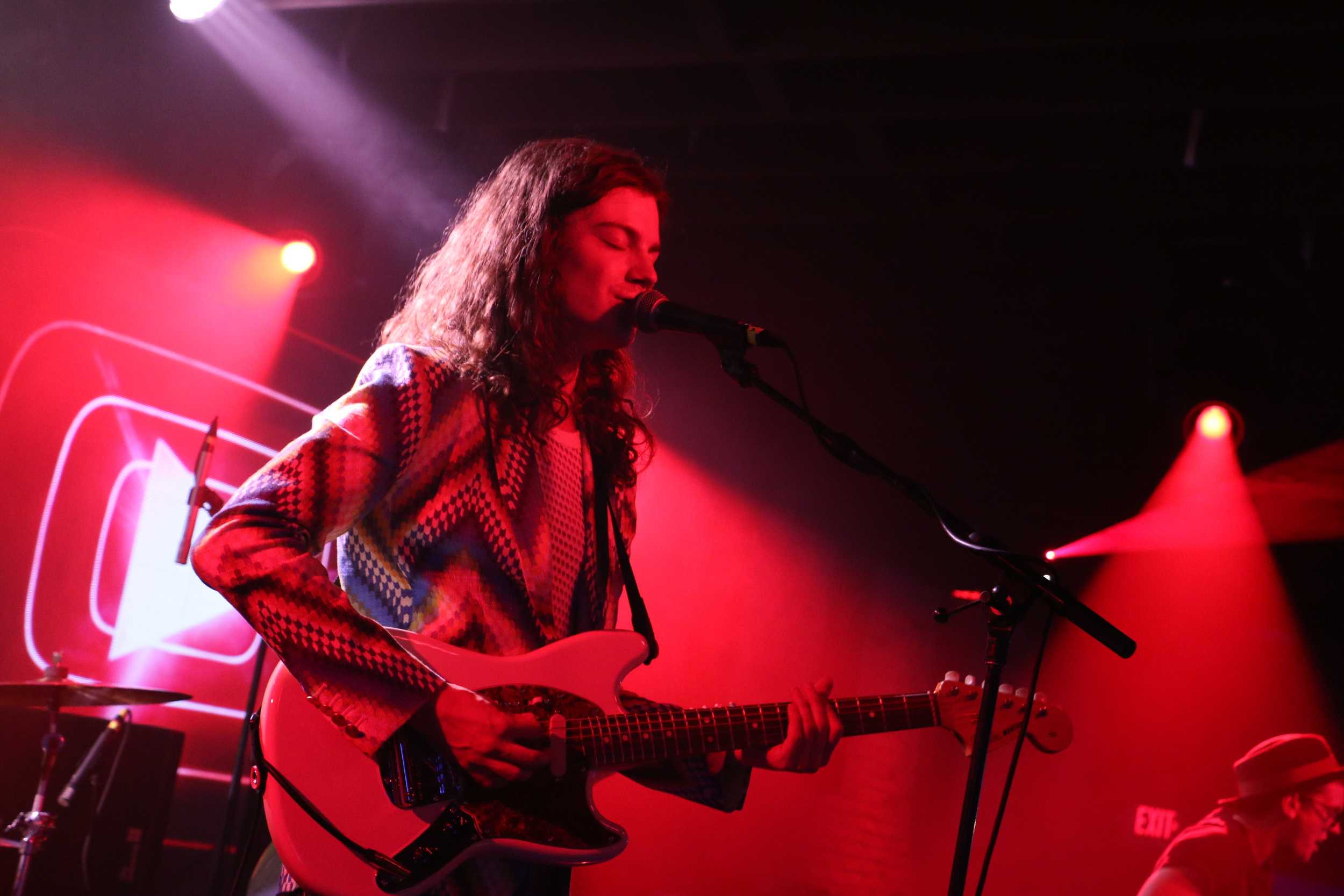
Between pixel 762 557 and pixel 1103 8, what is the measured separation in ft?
10.3

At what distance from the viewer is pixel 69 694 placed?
3979 mm

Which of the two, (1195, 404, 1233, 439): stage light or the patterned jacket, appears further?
(1195, 404, 1233, 439): stage light

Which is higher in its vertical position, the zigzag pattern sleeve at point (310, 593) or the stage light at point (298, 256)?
the stage light at point (298, 256)

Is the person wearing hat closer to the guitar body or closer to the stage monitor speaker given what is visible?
the guitar body

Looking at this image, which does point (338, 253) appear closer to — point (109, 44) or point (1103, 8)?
point (109, 44)

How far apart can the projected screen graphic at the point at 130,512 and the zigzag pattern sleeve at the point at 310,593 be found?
3.31 metres

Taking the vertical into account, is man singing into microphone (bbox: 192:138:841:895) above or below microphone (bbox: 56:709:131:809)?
above

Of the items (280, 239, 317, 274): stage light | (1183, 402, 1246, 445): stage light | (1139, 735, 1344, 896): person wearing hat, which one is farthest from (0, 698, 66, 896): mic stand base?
(1183, 402, 1246, 445): stage light

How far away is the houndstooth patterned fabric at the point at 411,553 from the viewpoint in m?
1.55

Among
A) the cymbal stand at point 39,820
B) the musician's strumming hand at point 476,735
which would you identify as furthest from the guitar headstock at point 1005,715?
the cymbal stand at point 39,820

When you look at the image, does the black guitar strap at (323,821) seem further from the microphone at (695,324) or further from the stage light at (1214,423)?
the stage light at (1214,423)

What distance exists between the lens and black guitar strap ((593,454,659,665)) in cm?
217

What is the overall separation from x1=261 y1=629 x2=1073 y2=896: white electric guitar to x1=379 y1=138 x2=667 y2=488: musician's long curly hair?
1.69 ft

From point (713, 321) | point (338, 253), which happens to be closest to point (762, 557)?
point (338, 253)
